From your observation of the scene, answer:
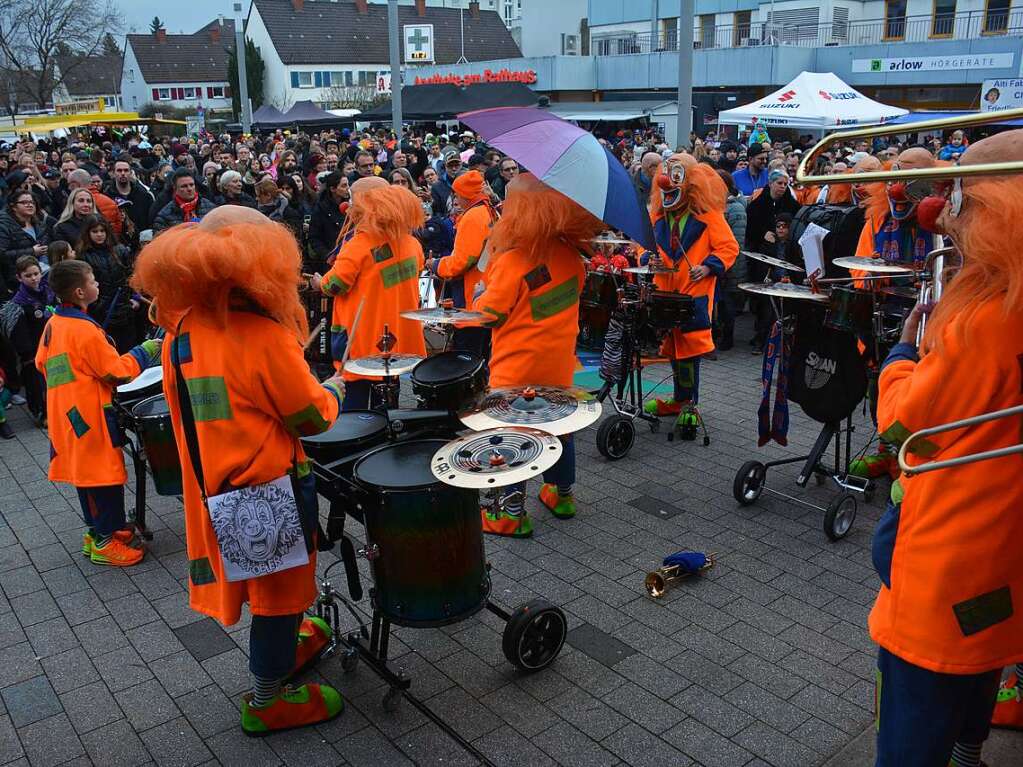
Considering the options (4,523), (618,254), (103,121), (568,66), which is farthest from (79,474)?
(568,66)

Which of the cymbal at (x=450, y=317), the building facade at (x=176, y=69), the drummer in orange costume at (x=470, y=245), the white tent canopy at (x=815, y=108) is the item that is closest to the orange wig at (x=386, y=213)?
the drummer in orange costume at (x=470, y=245)

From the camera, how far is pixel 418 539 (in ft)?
11.0

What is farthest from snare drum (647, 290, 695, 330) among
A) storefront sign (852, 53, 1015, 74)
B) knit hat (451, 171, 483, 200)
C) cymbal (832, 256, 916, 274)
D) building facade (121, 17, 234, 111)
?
building facade (121, 17, 234, 111)

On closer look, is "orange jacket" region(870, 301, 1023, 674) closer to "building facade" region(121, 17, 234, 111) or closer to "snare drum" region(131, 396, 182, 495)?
"snare drum" region(131, 396, 182, 495)

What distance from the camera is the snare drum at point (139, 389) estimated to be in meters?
5.13

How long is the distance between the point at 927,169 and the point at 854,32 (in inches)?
1434

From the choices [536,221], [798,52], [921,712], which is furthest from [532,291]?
[798,52]

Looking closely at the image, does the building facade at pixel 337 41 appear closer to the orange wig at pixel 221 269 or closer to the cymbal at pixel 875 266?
the cymbal at pixel 875 266

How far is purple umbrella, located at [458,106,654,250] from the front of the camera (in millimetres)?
4086

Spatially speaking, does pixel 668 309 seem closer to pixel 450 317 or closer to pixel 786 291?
pixel 786 291

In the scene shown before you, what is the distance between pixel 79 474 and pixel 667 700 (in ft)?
11.3

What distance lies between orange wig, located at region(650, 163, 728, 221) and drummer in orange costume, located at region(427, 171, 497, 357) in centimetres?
153

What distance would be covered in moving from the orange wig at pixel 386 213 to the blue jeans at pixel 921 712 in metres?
4.23

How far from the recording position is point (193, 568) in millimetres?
3373
